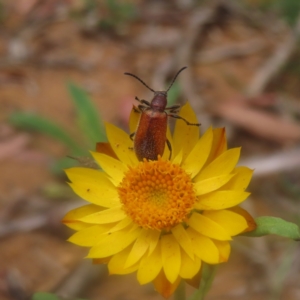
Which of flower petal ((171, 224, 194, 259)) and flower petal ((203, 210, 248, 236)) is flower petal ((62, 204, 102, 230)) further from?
flower petal ((203, 210, 248, 236))

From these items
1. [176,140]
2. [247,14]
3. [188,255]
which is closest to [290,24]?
[247,14]

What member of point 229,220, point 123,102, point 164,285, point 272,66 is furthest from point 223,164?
point 272,66

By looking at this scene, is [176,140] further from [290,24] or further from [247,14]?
[247,14]

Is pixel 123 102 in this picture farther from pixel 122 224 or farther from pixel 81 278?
pixel 122 224

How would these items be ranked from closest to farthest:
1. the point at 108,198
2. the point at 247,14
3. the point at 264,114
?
the point at 108,198 → the point at 264,114 → the point at 247,14

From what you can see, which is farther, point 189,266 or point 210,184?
point 210,184

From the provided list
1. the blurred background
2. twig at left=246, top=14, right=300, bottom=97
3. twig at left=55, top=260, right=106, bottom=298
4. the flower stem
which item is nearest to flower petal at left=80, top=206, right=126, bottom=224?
the flower stem

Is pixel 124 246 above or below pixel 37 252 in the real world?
above
